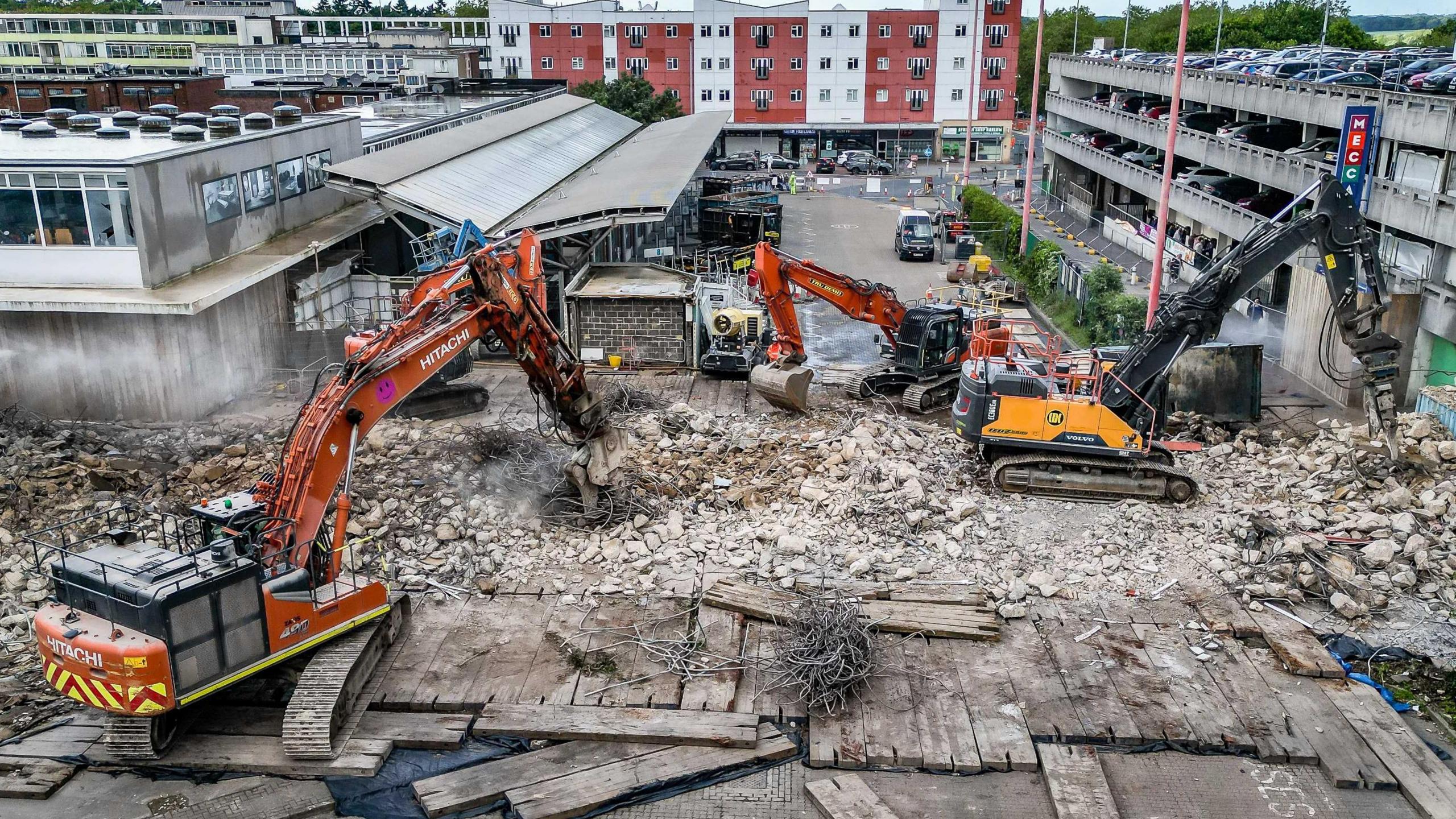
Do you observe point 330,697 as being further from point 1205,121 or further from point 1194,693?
point 1205,121

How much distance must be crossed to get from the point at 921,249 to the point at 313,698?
3187 cm

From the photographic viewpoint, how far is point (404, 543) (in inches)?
664

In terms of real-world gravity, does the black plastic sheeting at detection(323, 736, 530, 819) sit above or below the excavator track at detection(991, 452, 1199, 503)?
below

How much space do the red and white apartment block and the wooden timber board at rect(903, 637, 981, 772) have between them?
59866mm

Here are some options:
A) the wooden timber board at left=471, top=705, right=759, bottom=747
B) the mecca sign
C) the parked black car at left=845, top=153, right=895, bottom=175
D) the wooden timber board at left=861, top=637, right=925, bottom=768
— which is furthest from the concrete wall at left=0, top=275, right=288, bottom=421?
the parked black car at left=845, top=153, right=895, bottom=175

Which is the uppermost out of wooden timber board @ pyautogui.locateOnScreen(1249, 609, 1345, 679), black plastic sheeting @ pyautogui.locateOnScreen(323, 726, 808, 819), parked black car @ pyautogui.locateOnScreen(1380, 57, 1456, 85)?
A: parked black car @ pyautogui.locateOnScreen(1380, 57, 1456, 85)

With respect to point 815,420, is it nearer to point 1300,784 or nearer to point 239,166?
point 1300,784

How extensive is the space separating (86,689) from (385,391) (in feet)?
14.8

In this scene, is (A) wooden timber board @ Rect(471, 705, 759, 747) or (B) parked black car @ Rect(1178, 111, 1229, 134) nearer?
(A) wooden timber board @ Rect(471, 705, 759, 747)

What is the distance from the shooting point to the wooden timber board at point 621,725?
12820 mm

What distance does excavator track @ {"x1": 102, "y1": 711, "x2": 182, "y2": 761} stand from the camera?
12086 millimetres

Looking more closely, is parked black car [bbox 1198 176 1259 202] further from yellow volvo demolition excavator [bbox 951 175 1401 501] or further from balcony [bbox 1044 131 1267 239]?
yellow volvo demolition excavator [bbox 951 175 1401 501]

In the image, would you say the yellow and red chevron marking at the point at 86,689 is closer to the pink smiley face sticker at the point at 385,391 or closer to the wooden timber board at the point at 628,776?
the wooden timber board at the point at 628,776

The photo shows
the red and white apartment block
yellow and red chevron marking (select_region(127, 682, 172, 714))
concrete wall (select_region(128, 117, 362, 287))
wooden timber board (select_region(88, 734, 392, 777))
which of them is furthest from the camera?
the red and white apartment block
